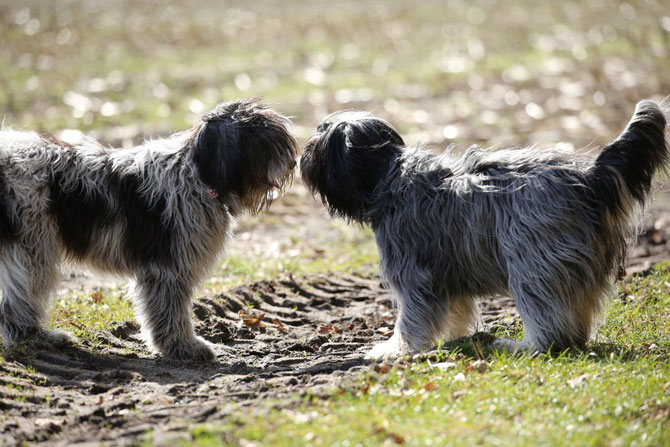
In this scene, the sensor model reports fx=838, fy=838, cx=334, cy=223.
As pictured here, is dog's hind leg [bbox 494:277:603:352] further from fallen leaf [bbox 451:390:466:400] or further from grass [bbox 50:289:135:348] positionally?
grass [bbox 50:289:135:348]

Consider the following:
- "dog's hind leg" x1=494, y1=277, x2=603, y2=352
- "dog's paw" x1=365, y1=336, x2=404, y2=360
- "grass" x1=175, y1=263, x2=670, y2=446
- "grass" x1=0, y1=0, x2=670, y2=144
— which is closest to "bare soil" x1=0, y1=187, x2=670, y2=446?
"dog's paw" x1=365, y1=336, x2=404, y2=360

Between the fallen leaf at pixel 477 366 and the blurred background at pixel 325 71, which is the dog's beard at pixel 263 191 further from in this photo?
the blurred background at pixel 325 71

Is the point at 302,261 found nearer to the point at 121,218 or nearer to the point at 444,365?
the point at 121,218

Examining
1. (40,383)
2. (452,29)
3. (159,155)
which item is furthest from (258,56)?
(40,383)

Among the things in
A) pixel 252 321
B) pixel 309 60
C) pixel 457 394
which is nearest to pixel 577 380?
pixel 457 394

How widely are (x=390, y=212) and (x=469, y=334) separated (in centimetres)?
114

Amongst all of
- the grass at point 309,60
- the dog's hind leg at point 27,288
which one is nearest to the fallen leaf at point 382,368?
the dog's hind leg at point 27,288

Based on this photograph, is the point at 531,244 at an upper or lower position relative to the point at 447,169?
lower

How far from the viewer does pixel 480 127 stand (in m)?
14.5

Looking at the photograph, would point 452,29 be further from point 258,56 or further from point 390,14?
point 258,56

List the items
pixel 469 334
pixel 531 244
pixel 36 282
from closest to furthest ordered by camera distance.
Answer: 1. pixel 531 244
2. pixel 36 282
3. pixel 469 334

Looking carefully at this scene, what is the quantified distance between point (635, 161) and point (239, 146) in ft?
8.99

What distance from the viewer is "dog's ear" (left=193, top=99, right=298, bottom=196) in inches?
242

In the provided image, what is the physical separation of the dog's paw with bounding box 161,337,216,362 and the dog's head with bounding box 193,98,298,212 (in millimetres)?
1112
